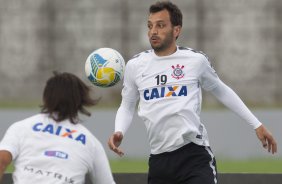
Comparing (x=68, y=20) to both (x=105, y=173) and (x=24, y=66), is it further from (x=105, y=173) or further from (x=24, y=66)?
(x=105, y=173)

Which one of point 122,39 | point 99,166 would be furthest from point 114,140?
point 122,39

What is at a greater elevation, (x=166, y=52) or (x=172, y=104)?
(x=166, y=52)

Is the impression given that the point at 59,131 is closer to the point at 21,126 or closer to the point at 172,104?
the point at 21,126

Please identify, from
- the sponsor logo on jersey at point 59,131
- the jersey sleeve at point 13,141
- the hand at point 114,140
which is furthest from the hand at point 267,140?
the jersey sleeve at point 13,141

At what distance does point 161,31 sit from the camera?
23.4 ft

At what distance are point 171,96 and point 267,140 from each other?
808 mm

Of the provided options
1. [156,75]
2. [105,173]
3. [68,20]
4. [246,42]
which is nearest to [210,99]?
[246,42]

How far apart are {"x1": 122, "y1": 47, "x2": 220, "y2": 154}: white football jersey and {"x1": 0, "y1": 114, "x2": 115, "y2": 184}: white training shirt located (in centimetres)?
161

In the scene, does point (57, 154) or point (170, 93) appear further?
point (170, 93)

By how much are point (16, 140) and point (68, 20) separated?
17.2m

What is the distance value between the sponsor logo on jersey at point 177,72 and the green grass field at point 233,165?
704 centimetres

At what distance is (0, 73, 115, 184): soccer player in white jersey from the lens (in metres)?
5.21

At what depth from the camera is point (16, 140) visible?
5.21m

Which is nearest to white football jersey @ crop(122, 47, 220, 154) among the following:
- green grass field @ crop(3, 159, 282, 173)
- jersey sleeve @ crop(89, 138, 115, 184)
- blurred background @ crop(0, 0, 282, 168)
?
jersey sleeve @ crop(89, 138, 115, 184)
